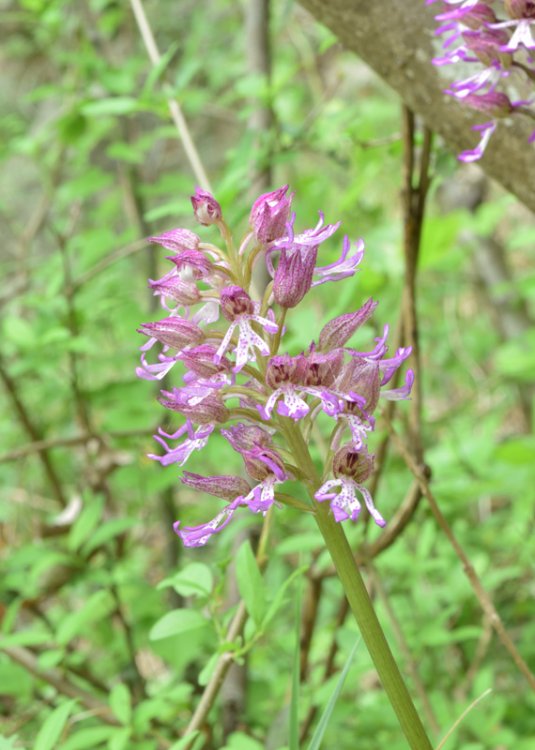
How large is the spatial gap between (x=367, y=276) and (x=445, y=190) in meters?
2.13

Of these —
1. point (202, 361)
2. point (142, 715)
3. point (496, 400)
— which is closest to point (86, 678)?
point (142, 715)

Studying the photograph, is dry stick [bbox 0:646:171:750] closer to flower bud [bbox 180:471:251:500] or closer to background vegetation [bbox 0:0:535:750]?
background vegetation [bbox 0:0:535:750]

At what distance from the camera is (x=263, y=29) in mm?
2199

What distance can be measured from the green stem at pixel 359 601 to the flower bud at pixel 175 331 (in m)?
0.12

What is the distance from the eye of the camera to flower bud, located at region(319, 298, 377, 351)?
2.82ft

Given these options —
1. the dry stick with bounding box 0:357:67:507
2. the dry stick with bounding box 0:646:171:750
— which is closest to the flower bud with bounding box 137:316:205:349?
the dry stick with bounding box 0:646:171:750

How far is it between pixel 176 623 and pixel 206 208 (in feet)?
1.86

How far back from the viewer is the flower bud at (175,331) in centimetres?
86

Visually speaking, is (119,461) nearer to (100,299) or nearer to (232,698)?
(100,299)

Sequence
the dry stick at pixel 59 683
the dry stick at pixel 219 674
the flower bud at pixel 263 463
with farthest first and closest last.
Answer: the dry stick at pixel 59 683
the dry stick at pixel 219 674
the flower bud at pixel 263 463

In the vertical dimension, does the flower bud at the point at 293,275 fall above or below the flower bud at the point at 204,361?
above

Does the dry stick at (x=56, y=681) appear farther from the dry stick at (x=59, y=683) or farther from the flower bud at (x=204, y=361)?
the flower bud at (x=204, y=361)

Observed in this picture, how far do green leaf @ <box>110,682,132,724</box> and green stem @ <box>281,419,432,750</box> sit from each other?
2.15ft

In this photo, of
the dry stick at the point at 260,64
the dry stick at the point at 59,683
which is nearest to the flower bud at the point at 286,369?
the dry stick at the point at 59,683
